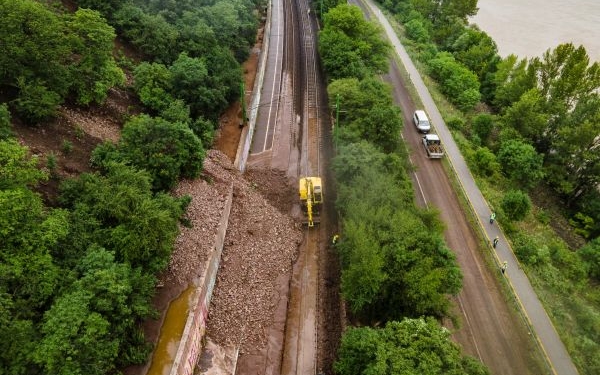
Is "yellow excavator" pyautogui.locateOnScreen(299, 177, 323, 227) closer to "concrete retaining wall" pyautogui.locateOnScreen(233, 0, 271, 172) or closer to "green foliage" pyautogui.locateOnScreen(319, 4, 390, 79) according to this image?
"concrete retaining wall" pyautogui.locateOnScreen(233, 0, 271, 172)

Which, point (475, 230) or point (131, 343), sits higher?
point (131, 343)

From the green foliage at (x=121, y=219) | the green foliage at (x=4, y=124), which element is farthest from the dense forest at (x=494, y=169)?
the green foliage at (x=4, y=124)

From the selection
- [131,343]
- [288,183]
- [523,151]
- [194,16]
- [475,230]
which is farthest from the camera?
[194,16]

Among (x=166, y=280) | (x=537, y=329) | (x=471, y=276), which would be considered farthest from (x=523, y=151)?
(x=166, y=280)

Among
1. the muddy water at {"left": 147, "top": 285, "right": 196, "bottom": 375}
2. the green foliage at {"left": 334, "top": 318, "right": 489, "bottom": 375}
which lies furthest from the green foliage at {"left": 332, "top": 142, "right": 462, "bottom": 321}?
the muddy water at {"left": 147, "top": 285, "right": 196, "bottom": 375}

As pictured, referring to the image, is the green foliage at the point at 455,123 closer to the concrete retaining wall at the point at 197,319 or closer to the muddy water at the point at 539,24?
the muddy water at the point at 539,24

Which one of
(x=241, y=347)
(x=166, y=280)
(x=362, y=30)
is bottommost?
(x=241, y=347)

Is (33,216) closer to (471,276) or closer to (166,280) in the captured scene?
(166,280)
